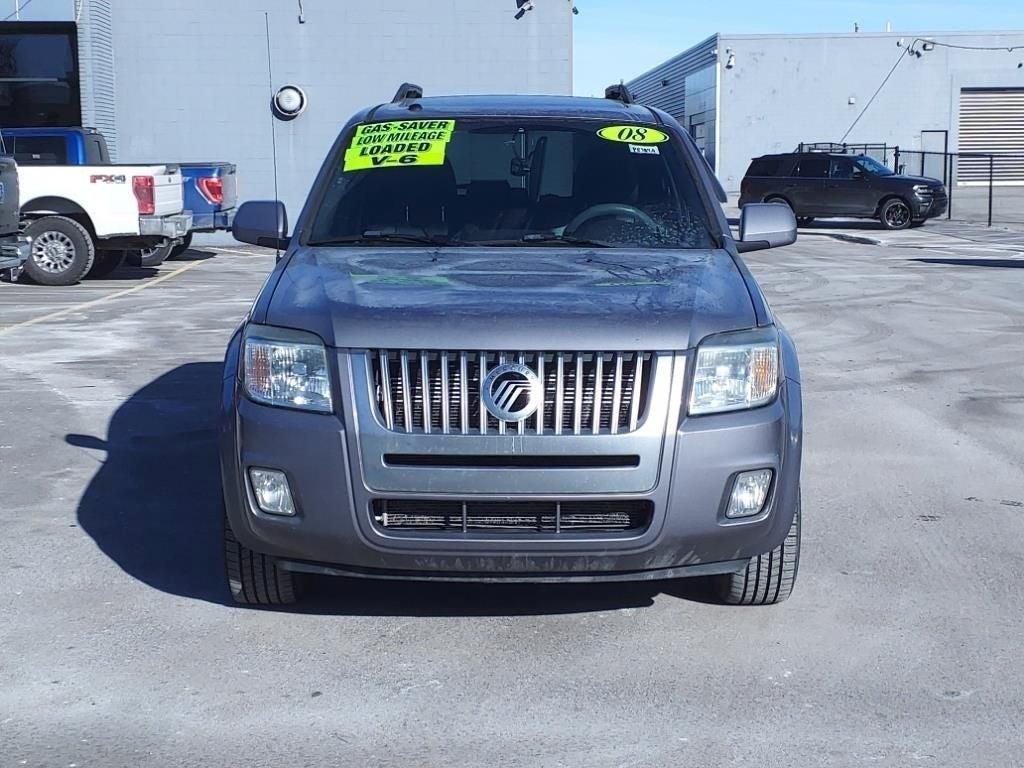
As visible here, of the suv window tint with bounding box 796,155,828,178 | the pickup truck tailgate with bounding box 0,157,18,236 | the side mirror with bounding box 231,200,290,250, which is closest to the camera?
the side mirror with bounding box 231,200,290,250

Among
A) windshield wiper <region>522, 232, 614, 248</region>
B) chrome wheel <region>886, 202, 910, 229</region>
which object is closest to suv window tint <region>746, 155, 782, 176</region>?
chrome wheel <region>886, 202, 910, 229</region>

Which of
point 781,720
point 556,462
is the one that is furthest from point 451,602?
point 781,720

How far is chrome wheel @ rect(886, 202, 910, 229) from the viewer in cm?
3155

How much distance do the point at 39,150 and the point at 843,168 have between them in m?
19.4

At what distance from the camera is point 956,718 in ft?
13.2

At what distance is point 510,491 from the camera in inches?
169

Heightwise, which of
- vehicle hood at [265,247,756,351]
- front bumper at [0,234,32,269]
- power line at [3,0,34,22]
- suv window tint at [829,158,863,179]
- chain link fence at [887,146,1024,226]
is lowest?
chain link fence at [887,146,1024,226]

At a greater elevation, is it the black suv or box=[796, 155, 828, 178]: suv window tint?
box=[796, 155, 828, 178]: suv window tint

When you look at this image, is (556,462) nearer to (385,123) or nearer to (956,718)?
(956,718)

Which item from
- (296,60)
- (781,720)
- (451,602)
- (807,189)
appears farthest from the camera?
(807,189)

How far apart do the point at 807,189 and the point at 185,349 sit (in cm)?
2304

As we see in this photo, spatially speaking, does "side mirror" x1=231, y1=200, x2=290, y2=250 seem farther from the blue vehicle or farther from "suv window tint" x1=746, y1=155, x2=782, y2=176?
"suv window tint" x1=746, y1=155, x2=782, y2=176

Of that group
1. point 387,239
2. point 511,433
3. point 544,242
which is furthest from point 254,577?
point 544,242

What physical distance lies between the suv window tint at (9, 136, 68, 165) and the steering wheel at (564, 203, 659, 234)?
46.9ft
